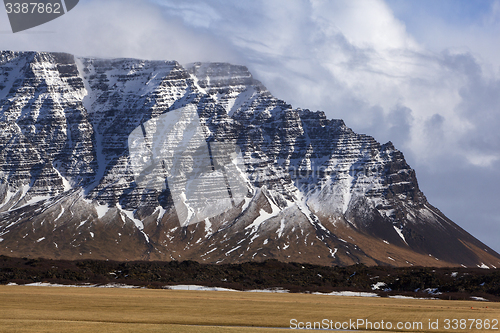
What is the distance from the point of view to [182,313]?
84.9 m

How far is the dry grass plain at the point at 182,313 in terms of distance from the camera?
7088cm

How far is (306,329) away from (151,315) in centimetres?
2181

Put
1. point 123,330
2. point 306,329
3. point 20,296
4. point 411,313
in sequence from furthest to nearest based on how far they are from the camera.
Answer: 1. point 20,296
2. point 411,313
3. point 306,329
4. point 123,330

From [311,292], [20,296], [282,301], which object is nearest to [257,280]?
[311,292]

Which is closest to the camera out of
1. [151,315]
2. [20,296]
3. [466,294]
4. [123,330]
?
[123,330]

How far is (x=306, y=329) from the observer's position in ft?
242

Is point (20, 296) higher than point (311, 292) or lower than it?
higher

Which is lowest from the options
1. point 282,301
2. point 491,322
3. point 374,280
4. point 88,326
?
point 374,280

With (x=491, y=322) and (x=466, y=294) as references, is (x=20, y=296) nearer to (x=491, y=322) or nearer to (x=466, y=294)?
(x=491, y=322)

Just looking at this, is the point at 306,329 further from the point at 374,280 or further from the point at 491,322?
the point at 374,280

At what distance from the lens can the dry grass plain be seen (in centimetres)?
7088

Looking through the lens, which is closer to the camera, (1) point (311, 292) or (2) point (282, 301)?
(2) point (282, 301)

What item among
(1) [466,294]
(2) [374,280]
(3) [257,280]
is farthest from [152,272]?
(1) [466,294]

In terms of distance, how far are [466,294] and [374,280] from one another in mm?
32219
